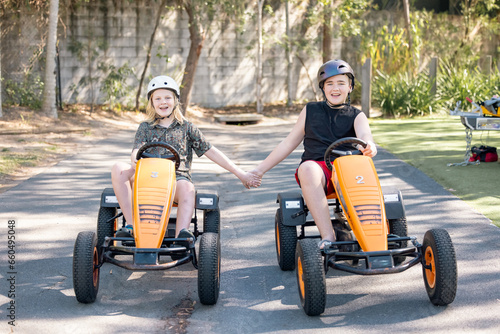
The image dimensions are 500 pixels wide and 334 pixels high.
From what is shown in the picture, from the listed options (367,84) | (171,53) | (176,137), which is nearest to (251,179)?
(176,137)

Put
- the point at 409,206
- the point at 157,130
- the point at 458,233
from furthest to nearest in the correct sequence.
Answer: the point at 409,206, the point at 458,233, the point at 157,130

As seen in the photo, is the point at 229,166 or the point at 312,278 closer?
the point at 312,278

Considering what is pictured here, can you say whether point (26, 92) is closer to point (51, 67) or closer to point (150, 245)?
point (51, 67)

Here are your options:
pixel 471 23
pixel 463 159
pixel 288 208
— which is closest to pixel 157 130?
pixel 288 208

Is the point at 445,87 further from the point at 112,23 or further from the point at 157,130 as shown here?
the point at 157,130

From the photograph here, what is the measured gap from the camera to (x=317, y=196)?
3.93 m

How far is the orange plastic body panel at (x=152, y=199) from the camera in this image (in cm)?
370

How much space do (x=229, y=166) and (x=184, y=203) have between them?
2.12 ft

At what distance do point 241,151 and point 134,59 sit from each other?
6379 millimetres

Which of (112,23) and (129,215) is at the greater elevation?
(112,23)

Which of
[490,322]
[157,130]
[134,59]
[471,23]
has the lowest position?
[490,322]

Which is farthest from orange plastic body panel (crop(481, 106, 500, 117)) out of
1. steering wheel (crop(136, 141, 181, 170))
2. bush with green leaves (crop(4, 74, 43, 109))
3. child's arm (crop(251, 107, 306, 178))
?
bush with green leaves (crop(4, 74, 43, 109))

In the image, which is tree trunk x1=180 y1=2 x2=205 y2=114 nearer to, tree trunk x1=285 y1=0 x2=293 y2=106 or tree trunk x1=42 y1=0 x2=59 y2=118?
tree trunk x1=285 y1=0 x2=293 y2=106

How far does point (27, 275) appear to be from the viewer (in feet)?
13.8
